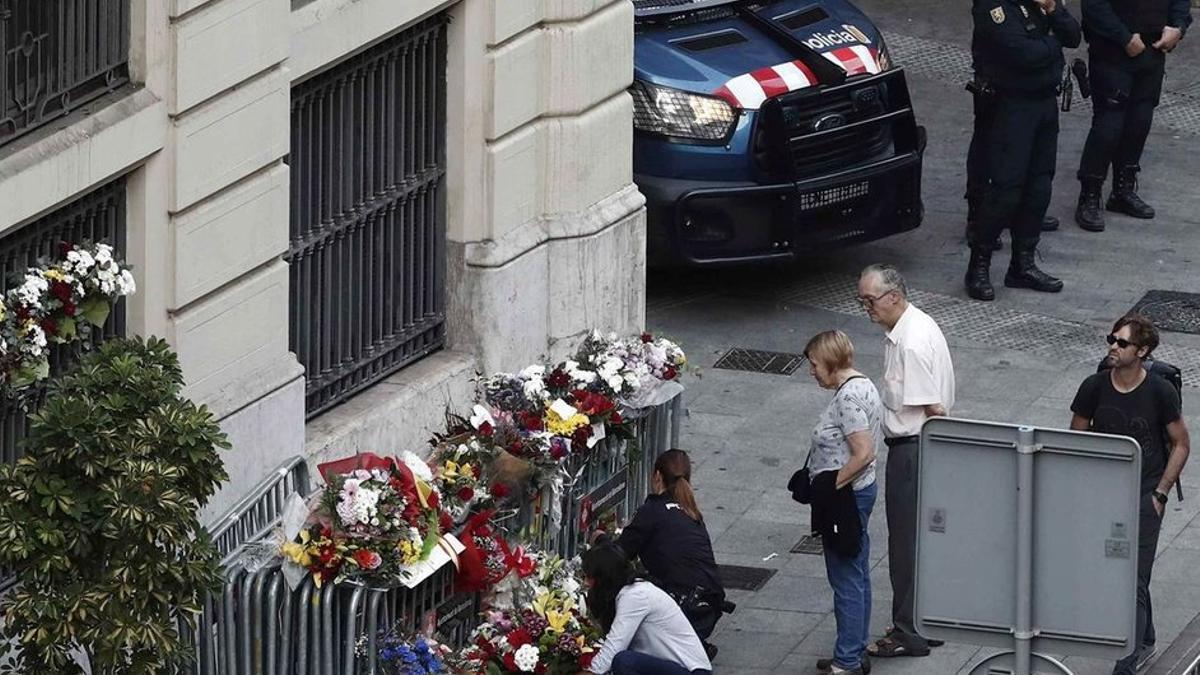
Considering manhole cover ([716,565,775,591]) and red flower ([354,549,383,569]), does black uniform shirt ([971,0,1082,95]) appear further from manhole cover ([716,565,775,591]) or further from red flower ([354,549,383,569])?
red flower ([354,549,383,569])

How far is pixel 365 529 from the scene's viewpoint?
9.92 meters

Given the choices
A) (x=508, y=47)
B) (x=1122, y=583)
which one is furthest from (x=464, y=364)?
(x=1122, y=583)

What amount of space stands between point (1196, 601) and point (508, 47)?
384cm

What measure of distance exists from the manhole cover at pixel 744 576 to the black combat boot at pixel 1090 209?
5.52m

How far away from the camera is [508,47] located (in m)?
12.2

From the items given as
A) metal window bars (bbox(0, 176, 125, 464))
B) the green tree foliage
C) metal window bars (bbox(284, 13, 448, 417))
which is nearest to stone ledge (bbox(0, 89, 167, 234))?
metal window bars (bbox(0, 176, 125, 464))

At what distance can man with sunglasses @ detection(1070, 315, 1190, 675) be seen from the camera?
10.9 m

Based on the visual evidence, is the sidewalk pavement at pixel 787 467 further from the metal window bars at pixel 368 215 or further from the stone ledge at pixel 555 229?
the metal window bars at pixel 368 215

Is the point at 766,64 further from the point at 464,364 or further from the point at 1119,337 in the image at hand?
the point at 1119,337

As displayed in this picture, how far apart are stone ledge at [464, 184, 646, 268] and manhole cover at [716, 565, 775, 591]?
1.65 m

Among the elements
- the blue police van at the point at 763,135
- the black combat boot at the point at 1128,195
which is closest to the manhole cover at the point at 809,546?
the blue police van at the point at 763,135

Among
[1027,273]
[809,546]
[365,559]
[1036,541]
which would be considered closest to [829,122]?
[1027,273]

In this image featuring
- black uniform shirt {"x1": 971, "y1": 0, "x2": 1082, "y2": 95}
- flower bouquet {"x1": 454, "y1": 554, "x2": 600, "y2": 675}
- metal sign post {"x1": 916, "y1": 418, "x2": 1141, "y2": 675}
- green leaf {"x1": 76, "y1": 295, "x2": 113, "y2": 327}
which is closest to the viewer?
metal sign post {"x1": 916, "y1": 418, "x2": 1141, "y2": 675}

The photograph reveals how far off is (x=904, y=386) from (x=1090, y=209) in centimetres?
623
